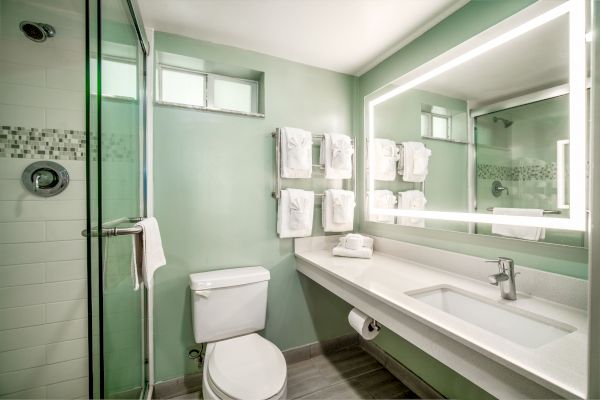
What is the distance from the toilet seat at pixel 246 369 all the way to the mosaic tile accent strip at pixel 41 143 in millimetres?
1186

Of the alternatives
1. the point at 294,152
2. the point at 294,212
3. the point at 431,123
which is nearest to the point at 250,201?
the point at 294,212

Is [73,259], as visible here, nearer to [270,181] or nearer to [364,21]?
[270,181]

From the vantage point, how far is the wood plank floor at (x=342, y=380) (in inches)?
62.0

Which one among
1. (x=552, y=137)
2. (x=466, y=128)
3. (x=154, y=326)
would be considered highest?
(x=466, y=128)

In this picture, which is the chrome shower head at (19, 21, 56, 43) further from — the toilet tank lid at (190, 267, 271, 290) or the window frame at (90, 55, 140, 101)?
the toilet tank lid at (190, 267, 271, 290)

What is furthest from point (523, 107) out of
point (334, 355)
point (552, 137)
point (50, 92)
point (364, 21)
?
point (50, 92)

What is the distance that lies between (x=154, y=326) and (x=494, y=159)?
6.54ft

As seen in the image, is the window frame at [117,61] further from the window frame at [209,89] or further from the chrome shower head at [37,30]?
the chrome shower head at [37,30]

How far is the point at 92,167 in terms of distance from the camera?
2.47 feet

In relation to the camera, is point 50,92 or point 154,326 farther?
Result: point 154,326

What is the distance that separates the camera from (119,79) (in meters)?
1.04

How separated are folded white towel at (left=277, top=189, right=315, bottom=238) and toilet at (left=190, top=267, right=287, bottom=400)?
1.03ft

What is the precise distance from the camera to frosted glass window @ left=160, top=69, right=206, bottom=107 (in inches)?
68.2

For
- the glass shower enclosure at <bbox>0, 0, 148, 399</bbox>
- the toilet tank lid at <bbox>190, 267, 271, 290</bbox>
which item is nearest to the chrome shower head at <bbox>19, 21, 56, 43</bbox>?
the glass shower enclosure at <bbox>0, 0, 148, 399</bbox>
